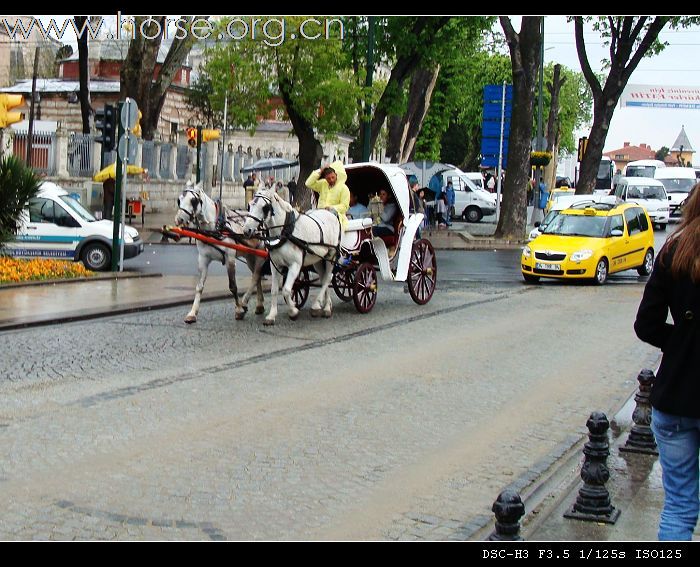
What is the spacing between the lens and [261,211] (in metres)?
15.5

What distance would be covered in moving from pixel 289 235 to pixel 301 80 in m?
22.1

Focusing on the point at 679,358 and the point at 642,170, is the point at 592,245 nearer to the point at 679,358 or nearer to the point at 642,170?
the point at 679,358

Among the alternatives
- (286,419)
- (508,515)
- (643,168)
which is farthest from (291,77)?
(643,168)

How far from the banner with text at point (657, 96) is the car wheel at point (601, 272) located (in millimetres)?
54629

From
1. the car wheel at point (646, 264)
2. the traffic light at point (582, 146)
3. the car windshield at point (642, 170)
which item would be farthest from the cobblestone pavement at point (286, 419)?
the car windshield at point (642, 170)

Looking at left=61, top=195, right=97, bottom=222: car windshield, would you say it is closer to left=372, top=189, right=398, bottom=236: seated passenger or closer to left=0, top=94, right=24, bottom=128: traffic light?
left=0, top=94, right=24, bottom=128: traffic light

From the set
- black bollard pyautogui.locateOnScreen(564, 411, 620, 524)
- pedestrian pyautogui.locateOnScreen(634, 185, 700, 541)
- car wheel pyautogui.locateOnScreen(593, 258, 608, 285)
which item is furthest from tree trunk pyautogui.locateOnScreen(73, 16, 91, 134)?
pedestrian pyautogui.locateOnScreen(634, 185, 700, 541)

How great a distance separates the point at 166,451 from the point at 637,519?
10.8ft

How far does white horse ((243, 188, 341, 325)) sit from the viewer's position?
15.6m

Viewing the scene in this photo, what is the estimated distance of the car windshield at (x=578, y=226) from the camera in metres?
25.6

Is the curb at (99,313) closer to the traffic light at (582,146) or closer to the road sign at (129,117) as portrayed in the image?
the road sign at (129,117)

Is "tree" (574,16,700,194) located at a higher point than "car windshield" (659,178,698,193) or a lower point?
higher

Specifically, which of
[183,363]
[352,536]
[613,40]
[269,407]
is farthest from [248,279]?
[613,40]

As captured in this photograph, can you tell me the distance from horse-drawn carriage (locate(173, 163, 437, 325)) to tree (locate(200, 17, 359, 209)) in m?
16.6
